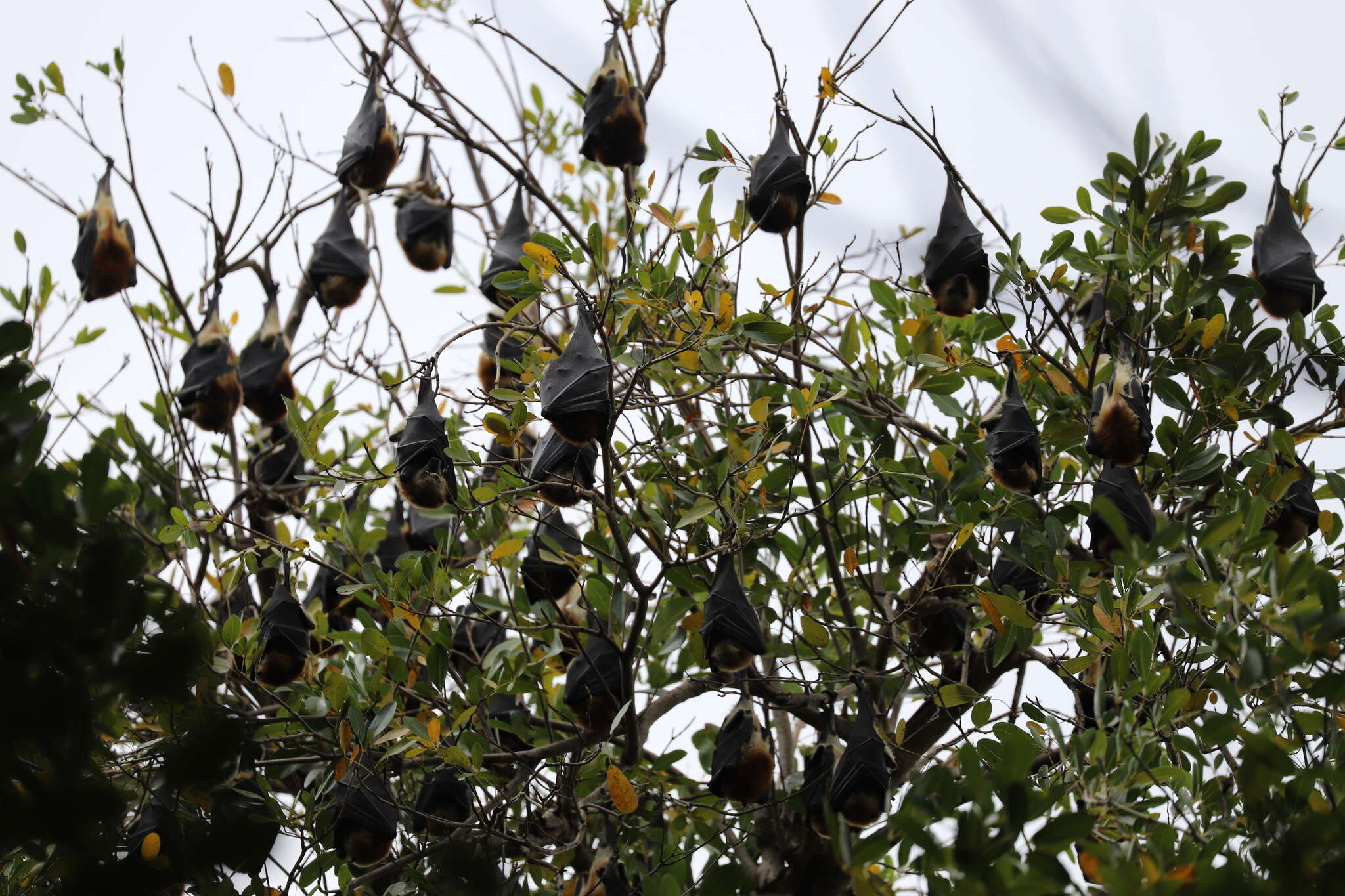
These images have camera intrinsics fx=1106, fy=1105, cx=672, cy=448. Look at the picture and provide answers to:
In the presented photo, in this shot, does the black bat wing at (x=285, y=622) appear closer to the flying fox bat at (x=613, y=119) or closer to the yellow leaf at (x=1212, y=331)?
the flying fox bat at (x=613, y=119)

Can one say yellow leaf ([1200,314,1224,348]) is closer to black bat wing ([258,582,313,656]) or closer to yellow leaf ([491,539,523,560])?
yellow leaf ([491,539,523,560])

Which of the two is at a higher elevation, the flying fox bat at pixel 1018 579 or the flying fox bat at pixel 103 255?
the flying fox bat at pixel 103 255

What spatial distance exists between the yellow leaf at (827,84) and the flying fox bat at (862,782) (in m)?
1.59

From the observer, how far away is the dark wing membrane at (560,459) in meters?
2.25

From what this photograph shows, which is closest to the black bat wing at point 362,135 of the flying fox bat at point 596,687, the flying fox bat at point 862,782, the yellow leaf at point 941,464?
the flying fox bat at point 596,687

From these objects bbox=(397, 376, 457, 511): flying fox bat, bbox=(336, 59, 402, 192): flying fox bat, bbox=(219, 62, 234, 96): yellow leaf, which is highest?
bbox=(219, 62, 234, 96): yellow leaf

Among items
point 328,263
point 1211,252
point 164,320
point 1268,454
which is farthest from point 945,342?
point 164,320

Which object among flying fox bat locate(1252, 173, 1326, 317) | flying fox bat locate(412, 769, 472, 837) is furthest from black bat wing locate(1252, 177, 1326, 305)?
flying fox bat locate(412, 769, 472, 837)

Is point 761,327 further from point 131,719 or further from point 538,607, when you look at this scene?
point 131,719

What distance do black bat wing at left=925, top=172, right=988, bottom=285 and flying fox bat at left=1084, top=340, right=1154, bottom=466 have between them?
582 mm

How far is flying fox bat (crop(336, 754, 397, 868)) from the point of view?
248 cm

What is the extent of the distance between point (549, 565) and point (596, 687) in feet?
1.32

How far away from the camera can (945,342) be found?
10.2 ft

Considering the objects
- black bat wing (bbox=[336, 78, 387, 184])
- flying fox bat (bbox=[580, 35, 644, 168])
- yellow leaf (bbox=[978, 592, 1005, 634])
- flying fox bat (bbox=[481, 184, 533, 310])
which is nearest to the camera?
yellow leaf (bbox=[978, 592, 1005, 634])
